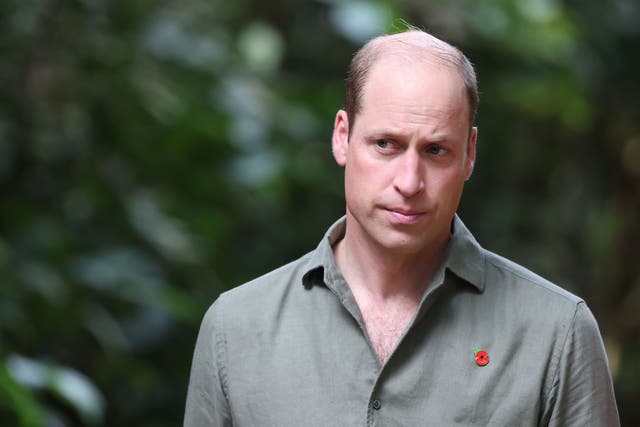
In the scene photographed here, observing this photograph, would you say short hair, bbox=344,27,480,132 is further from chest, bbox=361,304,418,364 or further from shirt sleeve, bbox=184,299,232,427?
shirt sleeve, bbox=184,299,232,427

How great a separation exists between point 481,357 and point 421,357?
116 mm

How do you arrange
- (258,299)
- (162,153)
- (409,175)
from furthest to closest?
(162,153) → (258,299) → (409,175)

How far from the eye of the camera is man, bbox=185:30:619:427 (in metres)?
2.22

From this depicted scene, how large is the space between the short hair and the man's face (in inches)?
0.8

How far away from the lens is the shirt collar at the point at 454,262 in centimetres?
235

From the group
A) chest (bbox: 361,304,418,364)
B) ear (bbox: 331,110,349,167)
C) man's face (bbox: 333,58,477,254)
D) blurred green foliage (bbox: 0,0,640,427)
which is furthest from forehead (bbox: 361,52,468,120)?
blurred green foliage (bbox: 0,0,640,427)

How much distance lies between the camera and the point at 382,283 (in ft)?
7.88

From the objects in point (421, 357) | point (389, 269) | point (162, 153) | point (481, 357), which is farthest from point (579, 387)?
point (162, 153)

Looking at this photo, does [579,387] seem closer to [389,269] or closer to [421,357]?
[421,357]

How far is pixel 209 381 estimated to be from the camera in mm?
2428

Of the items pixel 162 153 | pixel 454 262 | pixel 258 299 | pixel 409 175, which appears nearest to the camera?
pixel 409 175

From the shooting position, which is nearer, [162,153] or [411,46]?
[411,46]

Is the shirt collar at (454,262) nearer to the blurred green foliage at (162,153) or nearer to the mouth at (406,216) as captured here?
the mouth at (406,216)

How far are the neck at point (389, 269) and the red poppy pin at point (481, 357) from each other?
0.18 metres
